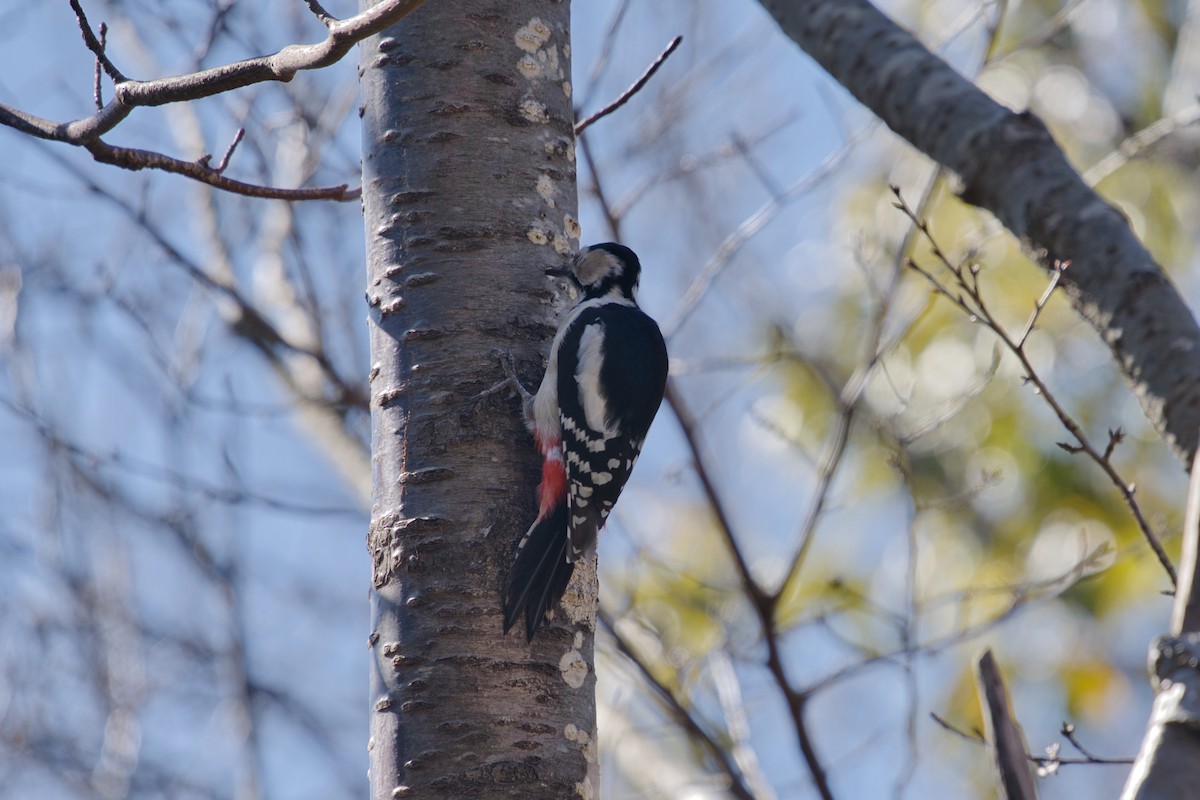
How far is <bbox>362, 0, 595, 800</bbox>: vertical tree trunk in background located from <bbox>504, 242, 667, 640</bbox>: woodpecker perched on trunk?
50 mm

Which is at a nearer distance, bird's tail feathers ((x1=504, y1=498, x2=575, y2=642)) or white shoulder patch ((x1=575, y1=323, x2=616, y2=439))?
bird's tail feathers ((x1=504, y1=498, x2=575, y2=642))

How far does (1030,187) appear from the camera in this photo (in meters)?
2.79

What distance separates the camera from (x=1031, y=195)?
2.78 meters

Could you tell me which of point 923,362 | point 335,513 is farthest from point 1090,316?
point 923,362

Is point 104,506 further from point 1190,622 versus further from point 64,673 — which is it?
point 1190,622

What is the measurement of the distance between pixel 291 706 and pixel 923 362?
432 cm

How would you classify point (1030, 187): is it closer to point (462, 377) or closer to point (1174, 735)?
point (462, 377)

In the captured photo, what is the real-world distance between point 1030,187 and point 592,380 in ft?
3.67

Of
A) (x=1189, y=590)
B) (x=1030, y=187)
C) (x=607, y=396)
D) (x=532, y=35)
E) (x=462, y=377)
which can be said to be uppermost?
(x=532, y=35)

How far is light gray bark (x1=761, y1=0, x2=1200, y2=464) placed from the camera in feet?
8.07

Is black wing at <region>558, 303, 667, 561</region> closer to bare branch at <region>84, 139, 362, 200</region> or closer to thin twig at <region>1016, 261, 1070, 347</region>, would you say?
bare branch at <region>84, 139, 362, 200</region>

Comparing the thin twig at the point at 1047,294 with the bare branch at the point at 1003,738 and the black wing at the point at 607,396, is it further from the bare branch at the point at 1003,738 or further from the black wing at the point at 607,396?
the bare branch at the point at 1003,738

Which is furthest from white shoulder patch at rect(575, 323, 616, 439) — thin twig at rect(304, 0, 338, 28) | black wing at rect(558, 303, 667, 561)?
thin twig at rect(304, 0, 338, 28)

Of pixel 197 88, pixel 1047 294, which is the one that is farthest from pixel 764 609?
pixel 197 88
